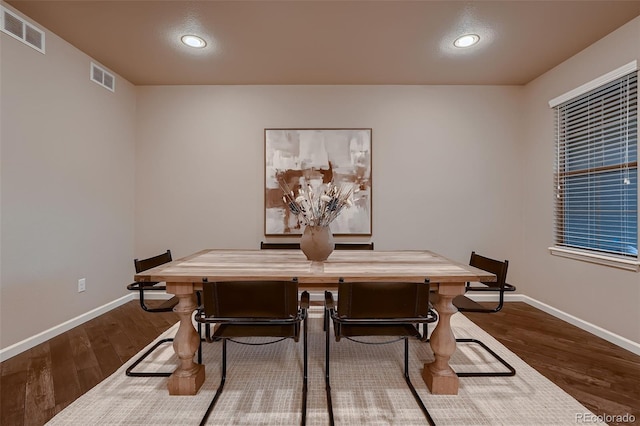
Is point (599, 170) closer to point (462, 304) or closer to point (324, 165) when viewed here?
point (462, 304)

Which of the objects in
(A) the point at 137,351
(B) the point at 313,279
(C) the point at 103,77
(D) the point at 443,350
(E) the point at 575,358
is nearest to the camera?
(B) the point at 313,279

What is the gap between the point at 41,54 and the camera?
248 cm

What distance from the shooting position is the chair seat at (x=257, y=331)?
1.73 m

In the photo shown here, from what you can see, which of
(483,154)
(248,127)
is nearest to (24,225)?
(248,127)

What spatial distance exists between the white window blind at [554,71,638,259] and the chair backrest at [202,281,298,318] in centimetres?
285

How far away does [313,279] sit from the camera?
1.71 metres

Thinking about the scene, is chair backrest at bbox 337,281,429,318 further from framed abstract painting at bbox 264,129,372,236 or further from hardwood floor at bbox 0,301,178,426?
framed abstract painting at bbox 264,129,372,236

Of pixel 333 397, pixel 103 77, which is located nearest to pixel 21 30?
pixel 103 77

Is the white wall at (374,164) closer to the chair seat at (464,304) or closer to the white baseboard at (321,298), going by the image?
the white baseboard at (321,298)

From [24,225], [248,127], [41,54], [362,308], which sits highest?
[41,54]

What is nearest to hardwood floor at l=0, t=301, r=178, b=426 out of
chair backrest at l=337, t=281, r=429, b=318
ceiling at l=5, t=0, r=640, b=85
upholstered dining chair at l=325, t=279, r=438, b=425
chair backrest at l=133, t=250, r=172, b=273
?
chair backrest at l=133, t=250, r=172, b=273

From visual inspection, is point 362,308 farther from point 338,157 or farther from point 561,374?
point 338,157

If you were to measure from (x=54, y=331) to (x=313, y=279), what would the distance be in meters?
2.51

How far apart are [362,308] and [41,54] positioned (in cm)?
327
